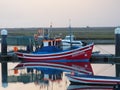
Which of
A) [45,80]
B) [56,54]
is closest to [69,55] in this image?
[56,54]

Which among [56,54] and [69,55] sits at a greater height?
[56,54]

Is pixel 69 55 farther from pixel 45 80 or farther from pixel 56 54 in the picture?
pixel 45 80

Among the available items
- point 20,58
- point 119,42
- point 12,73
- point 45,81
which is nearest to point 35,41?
point 20,58

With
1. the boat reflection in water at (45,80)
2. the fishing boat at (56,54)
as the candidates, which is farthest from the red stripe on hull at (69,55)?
the boat reflection in water at (45,80)

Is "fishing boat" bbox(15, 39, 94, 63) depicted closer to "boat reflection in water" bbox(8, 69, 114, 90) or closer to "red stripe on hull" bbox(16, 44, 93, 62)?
"red stripe on hull" bbox(16, 44, 93, 62)

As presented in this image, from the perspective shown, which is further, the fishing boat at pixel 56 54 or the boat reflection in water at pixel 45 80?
the fishing boat at pixel 56 54

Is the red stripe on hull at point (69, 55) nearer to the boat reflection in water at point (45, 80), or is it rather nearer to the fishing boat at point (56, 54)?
the fishing boat at point (56, 54)

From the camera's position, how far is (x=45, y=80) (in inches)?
1142

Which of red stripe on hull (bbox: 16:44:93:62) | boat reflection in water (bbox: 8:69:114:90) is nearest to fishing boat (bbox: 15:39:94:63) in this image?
red stripe on hull (bbox: 16:44:93:62)

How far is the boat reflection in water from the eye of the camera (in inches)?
939

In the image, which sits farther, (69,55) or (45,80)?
(69,55)

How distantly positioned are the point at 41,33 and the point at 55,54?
644cm

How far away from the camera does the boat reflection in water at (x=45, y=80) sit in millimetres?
23859

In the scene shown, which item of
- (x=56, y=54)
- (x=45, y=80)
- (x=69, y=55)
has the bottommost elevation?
(x=45, y=80)
